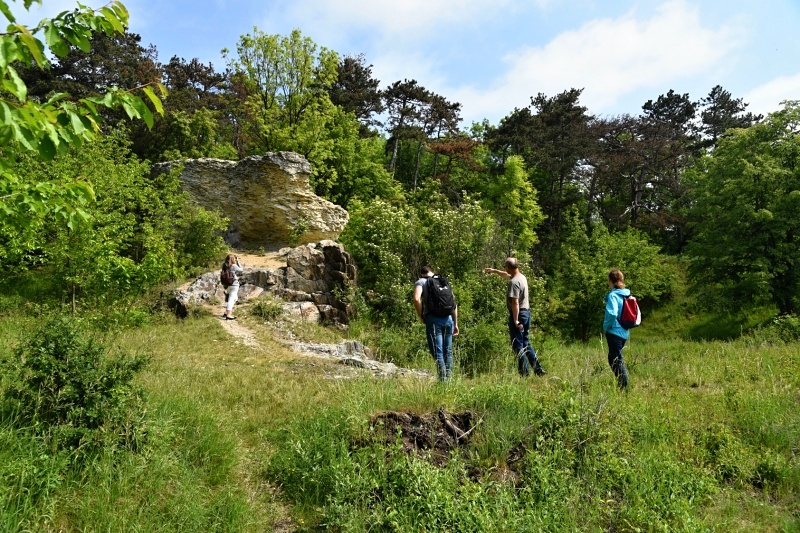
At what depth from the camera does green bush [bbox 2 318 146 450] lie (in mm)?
3641

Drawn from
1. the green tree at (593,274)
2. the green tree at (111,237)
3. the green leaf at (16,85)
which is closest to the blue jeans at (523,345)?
the green leaf at (16,85)

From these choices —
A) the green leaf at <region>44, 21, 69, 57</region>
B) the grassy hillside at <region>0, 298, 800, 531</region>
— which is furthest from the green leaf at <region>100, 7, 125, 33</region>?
the grassy hillside at <region>0, 298, 800, 531</region>

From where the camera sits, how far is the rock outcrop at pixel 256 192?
815 inches

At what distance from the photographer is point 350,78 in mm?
33750

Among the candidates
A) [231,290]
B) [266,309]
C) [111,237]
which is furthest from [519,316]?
[111,237]

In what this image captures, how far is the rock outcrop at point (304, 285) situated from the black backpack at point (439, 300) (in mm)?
8134

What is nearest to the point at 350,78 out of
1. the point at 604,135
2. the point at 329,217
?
the point at 329,217

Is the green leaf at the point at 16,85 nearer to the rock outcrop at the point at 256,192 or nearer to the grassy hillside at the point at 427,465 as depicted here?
the grassy hillside at the point at 427,465

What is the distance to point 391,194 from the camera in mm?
29812

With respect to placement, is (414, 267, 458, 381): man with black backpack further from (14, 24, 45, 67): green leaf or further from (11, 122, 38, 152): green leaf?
(14, 24, 45, 67): green leaf

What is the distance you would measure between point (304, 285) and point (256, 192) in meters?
Answer: 6.55

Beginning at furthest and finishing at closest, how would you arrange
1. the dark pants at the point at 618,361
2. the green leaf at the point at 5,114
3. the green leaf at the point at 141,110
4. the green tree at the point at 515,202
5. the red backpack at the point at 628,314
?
the green tree at the point at 515,202, the red backpack at the point at 628,314, the dark pants at the point at 618,361, the green leaf at the point at 141,110, the green leaf at the point at 5,114

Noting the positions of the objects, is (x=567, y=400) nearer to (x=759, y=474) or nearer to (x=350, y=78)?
(x=759, y=474)

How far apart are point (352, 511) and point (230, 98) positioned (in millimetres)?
35240
